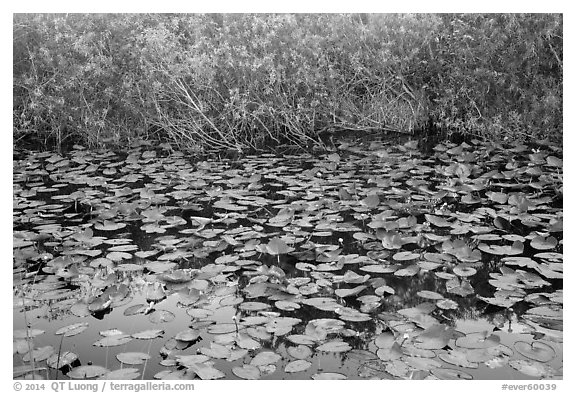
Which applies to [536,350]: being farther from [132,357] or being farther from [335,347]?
[132,357]

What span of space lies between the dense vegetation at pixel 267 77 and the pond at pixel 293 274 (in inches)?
50.7

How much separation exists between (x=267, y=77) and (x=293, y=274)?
3.43 m

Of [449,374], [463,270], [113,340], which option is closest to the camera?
[449,374]

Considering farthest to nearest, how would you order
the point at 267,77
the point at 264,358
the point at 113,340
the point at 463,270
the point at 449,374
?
the point at 267,77, the point at 463,270, the point at 113,340, the point at 264,358, the point at 449,374

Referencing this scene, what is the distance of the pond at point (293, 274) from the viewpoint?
6.80ft

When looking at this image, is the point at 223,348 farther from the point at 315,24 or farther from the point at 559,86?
the point at 315,24

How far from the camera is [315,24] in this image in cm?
608

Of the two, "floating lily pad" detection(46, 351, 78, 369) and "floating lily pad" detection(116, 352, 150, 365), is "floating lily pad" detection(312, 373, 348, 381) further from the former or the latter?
"floating lily pad" detection(46, 351, 78, 369)

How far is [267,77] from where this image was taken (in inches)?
230

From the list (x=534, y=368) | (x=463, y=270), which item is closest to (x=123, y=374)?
(x=534, y=368)

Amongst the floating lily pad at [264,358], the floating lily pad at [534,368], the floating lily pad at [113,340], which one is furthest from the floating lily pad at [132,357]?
the floating lily pad at [534,368]

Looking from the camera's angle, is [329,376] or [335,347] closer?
[329,376]

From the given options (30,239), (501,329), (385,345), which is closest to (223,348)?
(385,345)

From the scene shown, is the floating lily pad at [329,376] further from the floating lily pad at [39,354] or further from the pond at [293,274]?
the floating lily pad at [39,354]
